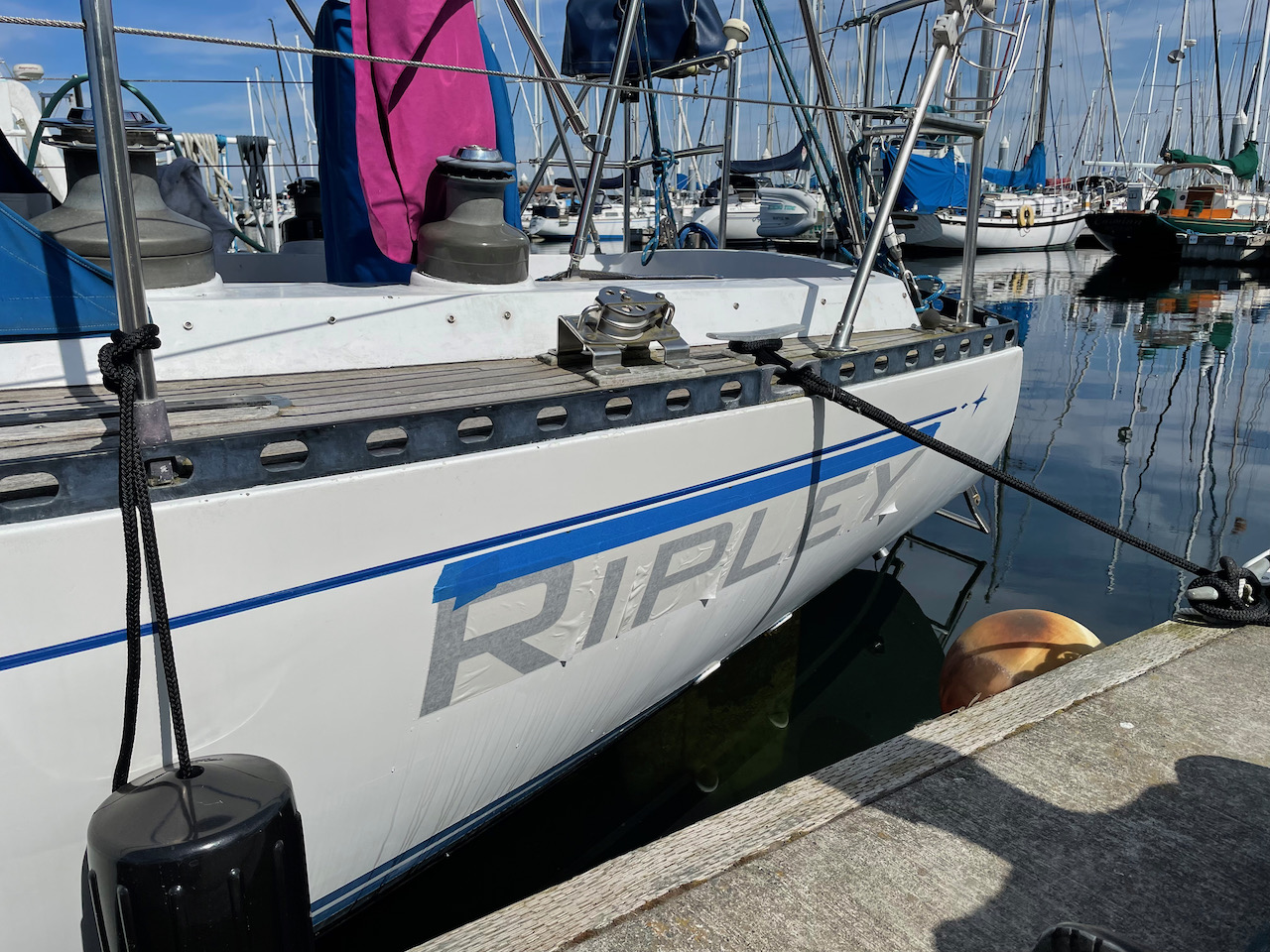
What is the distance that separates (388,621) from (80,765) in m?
0.67

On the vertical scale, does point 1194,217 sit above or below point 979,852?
above

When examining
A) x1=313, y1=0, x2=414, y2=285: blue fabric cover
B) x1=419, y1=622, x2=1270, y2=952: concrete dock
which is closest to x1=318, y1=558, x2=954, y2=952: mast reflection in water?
x1=419, y1=622, x2=1270, y2=952: concrete dock

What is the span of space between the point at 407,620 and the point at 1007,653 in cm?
235

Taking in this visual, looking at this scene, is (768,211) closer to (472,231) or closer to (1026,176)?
(1026,176)

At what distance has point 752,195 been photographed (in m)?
33.4

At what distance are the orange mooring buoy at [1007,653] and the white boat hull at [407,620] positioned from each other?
0.81 meters

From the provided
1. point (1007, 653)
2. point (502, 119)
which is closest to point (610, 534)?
point (1007, 653)

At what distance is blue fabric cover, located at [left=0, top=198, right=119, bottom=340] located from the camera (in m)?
2.18

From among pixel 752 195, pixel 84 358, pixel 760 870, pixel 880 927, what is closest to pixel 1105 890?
pixel 880 927

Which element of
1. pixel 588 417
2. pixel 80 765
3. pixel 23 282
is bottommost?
pixel 80 765

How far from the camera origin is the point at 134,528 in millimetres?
1681

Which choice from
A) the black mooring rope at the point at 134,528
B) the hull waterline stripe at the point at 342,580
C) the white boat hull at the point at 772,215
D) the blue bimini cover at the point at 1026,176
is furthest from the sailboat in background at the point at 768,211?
the black mooring rope at the point at 134,528

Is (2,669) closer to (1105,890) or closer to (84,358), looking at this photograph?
(84,358)

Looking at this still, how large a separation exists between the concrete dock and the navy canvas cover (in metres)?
4.36
